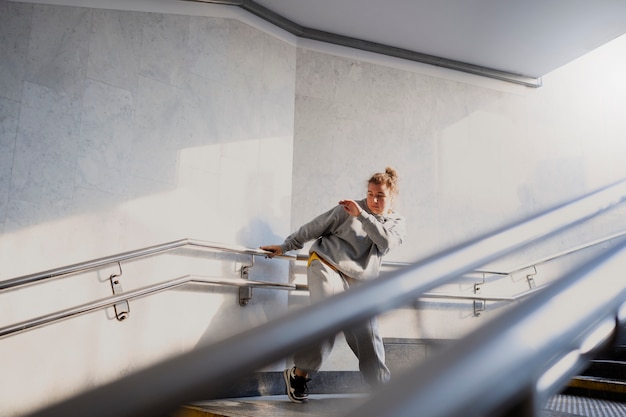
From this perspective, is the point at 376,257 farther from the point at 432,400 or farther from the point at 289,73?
the point at 432,400

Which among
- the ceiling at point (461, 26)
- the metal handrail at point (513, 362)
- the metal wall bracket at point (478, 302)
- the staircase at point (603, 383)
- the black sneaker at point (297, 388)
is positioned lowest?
the black sneaker at point (297, 388)

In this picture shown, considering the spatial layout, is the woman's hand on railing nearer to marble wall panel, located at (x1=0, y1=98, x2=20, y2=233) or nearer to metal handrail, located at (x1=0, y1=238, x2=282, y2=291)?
metal handrail, located at (x1=0, y1=238, x2=282, y2=291)

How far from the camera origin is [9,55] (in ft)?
11.1

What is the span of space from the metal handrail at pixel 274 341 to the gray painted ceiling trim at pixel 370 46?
4065 mm

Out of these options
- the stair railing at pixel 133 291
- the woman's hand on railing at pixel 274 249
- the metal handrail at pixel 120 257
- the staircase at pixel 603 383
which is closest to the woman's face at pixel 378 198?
the stair railing at pixel 133 291

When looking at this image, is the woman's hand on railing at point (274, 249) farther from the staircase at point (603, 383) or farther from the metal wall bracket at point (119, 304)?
the staircase at point (603, 383)

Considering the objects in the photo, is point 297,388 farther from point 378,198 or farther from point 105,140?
point 105,140

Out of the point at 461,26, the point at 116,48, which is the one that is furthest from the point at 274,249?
the point at 461,26

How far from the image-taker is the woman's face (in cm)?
357

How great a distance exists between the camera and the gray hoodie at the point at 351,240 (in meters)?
3.59

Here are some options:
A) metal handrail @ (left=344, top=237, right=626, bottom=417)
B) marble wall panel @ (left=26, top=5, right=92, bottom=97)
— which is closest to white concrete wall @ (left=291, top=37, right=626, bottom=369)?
marble wall panel @ (left=26, top=5, right=92, bottom=97)

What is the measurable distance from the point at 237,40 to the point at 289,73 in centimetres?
53

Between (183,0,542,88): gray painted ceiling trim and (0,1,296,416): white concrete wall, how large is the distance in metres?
0.13

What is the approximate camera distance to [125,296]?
3.41 m
